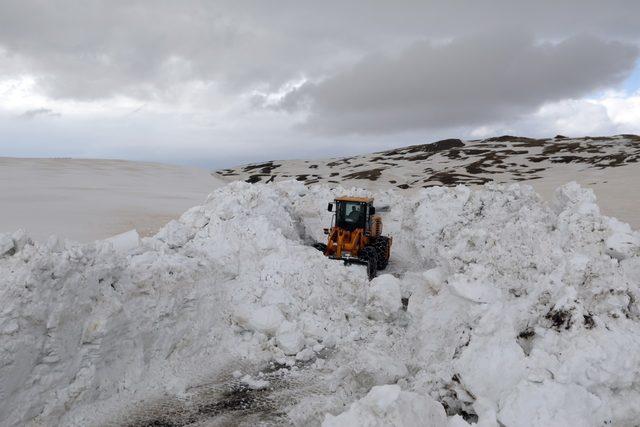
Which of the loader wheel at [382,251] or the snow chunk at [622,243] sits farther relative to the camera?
the loader wheel at [382,251]

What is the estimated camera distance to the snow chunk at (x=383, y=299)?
10820mm

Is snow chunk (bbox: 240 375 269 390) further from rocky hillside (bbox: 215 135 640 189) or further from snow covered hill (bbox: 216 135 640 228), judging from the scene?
rocky hillside (bbox: 215 135 640 189)

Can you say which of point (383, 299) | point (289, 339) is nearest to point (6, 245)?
point (289, 339)

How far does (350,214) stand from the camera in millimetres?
15094

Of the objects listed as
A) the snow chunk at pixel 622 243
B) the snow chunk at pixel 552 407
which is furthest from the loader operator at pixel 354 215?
the snow chunk at pixel 552 407

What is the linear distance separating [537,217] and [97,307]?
12.3m

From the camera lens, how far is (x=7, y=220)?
15.9m

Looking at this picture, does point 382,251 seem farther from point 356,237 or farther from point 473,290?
point 473,290

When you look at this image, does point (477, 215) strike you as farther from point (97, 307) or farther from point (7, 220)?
point (7, 220)

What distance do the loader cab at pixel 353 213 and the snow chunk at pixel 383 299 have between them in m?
3.92

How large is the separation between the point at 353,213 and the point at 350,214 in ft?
0.35

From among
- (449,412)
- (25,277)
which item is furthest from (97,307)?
(449,412)

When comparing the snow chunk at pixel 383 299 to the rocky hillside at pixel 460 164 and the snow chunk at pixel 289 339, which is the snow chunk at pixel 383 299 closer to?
the snow chunk at pixel 289 339

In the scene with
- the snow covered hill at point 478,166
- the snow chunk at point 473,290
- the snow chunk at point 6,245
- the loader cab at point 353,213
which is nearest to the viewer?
the snow chunk at point 6,245
